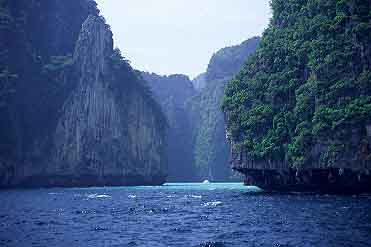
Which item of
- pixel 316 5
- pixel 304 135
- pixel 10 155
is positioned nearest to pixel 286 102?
pixel 304 135

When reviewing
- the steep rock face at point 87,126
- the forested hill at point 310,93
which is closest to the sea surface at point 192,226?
the forested hill at point 310,93

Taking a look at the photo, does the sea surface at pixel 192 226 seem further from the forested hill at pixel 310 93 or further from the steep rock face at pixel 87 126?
the steep rock face at pixel 87 126

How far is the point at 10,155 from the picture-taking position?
101 metres

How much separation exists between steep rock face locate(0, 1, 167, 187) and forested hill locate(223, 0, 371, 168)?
4279cm

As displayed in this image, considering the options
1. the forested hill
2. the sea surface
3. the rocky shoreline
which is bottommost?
the sea surface

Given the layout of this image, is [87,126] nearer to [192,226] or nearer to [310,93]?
[310,93]

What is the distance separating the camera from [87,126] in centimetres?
11394

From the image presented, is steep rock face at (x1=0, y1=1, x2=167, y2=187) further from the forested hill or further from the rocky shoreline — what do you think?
the rocky shoreline

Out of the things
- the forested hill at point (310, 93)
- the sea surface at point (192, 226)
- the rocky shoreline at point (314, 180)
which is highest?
the forested hill at point (310, 93)

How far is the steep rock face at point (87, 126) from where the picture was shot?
360 feet

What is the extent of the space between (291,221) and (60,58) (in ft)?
306

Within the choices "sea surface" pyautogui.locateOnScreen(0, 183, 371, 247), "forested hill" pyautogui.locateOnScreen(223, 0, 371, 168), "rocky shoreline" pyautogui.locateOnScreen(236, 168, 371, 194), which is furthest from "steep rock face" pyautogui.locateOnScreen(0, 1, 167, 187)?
"sea surface" pyautogui.locateOnScreen(0, 183, 371, 247)

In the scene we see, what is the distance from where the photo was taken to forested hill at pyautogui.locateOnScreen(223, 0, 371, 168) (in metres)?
59.0

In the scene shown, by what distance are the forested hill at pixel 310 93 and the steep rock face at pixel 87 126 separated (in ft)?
140
